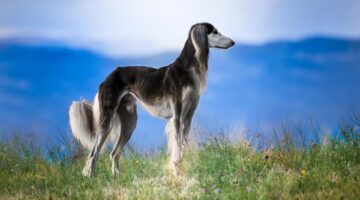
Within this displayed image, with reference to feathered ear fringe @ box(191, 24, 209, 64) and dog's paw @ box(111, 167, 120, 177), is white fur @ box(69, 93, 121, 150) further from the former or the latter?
feathered ear fringe @ box(191, 24, 209, 64)

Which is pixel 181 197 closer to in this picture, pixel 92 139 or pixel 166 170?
pixel 166 170

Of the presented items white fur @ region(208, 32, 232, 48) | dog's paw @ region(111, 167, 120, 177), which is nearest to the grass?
dog's paw @ region(111, 167, 120, 177)

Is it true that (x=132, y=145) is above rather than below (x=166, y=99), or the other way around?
below

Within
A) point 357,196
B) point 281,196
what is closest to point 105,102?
point 281,196

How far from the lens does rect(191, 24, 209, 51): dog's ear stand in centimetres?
761

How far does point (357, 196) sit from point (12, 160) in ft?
17.9

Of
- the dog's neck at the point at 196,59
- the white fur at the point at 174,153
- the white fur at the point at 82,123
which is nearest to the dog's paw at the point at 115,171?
the white fur at the point at 82,123

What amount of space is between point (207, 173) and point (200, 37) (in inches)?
65.2

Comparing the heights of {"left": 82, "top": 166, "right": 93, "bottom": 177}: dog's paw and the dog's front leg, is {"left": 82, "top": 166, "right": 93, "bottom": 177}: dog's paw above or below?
below

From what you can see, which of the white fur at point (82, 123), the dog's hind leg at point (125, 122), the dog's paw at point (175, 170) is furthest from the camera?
the white fur at point (82, 123)

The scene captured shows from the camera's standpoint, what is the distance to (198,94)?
778 cm

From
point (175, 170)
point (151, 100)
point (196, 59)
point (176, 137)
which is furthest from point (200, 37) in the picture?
point (175, 170)

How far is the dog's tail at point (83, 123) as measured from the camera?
881cm

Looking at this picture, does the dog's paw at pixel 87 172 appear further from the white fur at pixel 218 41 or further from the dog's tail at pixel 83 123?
the white fur at pixel 218 41
